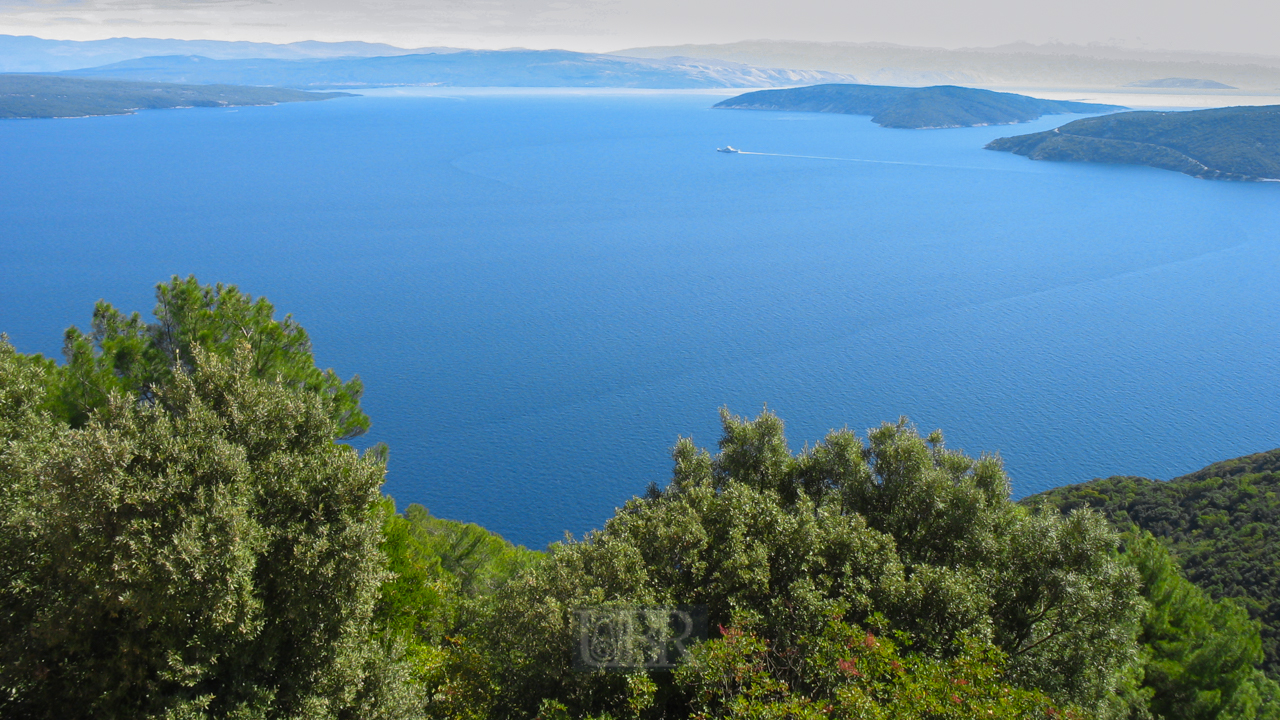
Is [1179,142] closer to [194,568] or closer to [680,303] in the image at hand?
[680,303]

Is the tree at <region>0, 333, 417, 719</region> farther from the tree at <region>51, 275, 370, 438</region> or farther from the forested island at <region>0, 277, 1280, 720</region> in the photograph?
the tree at <region>51, 275, 370, 438</region>

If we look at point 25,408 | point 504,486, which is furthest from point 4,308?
point 25,408

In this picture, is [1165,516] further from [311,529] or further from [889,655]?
[311,529]

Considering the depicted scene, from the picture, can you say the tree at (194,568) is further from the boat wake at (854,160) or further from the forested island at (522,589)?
the boat wake at (854,160)

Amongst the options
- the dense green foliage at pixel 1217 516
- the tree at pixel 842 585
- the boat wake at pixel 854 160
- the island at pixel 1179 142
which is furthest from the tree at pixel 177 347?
the island at pixel 1179 142

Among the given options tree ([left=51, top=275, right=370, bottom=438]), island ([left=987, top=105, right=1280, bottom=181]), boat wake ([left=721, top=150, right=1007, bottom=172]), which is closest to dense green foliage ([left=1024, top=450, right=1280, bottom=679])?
tree ([left=51, top=275, right=370, bottom=438])

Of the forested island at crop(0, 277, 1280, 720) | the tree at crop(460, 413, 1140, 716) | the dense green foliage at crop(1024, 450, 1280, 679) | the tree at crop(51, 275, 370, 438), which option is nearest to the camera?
the forested island at crop(0, 277, 1280, 720)
